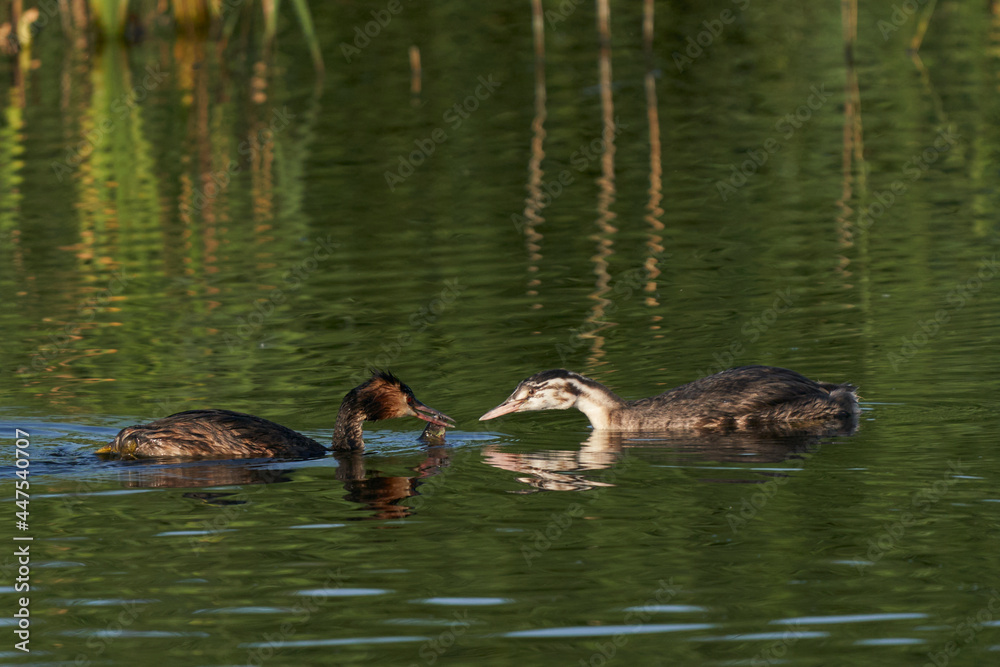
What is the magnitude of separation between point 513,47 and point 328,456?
2496 cm

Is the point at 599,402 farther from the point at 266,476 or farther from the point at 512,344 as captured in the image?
the point at 266,476

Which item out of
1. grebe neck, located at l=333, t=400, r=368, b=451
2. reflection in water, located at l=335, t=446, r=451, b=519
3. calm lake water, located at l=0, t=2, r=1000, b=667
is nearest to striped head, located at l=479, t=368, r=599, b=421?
calm lake water, located at l=0, t=2, r=1000, b=667

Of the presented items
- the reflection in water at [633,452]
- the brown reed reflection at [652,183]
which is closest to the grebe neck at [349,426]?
the reflection in water at [633,452]

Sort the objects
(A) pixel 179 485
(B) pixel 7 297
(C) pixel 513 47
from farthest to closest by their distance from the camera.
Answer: (C) pixel 513 47, (B) pixel 7 297, (A) pixel 179 485

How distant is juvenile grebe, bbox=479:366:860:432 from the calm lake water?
0.32 meters

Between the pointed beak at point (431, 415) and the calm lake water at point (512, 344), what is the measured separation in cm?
19

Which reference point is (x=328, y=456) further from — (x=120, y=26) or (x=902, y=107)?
(x=120, y=26)

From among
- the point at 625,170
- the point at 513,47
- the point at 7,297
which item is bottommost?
the point at 7,297

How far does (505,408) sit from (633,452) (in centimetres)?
118

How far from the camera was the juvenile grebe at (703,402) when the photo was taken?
1197 centimetres

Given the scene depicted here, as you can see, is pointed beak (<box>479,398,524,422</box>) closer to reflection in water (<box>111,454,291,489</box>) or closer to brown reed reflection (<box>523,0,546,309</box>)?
reflection in water (<box>111,454,291,489</box>)

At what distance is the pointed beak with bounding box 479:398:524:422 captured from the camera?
1203cm

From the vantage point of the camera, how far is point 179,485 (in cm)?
1062

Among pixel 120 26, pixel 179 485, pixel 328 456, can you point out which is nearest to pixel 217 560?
pixel 179 485
